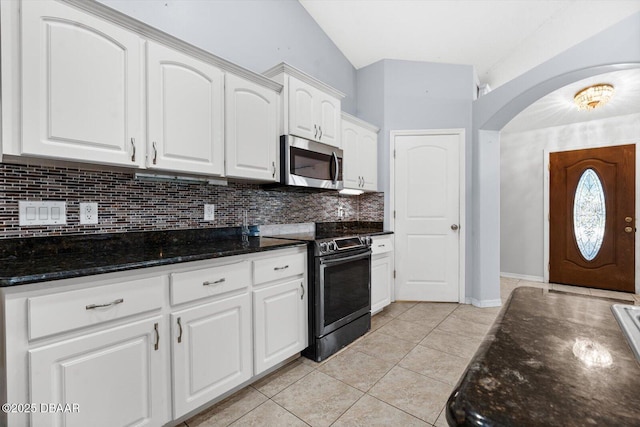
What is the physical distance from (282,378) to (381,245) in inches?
63.3

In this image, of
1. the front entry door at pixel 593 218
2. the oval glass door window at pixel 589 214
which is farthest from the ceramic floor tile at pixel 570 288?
the oval glass door window at pixel 589 214

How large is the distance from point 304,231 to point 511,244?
12.1ft

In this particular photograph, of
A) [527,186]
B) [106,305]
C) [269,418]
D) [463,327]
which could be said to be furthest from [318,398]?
[527,186]

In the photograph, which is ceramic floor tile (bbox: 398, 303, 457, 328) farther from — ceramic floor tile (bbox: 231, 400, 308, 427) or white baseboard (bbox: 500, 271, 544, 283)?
white baseboard (bbox: 500, 271, 544, 283)

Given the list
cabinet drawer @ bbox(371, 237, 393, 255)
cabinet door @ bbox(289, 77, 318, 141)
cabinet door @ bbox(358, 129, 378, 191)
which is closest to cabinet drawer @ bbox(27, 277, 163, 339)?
cabinet door @ bbox(289, 77, 318, 141)

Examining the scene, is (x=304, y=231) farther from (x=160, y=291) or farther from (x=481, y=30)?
(x=481, y=30)

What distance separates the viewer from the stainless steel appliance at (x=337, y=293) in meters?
2.25

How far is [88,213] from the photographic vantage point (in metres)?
1.71

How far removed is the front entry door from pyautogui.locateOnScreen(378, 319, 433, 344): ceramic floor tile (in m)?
3.00

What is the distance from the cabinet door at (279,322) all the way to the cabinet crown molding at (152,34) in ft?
4.88

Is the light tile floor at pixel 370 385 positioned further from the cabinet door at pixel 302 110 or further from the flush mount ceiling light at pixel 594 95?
the flush mount ceiling light at pixel 594 95

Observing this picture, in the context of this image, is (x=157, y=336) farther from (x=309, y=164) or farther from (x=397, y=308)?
(x=397, y=308)

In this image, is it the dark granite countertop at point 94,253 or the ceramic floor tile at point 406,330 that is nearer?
the dark granite countertop at point 94,253

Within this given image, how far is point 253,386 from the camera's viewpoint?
1978 millimetres
